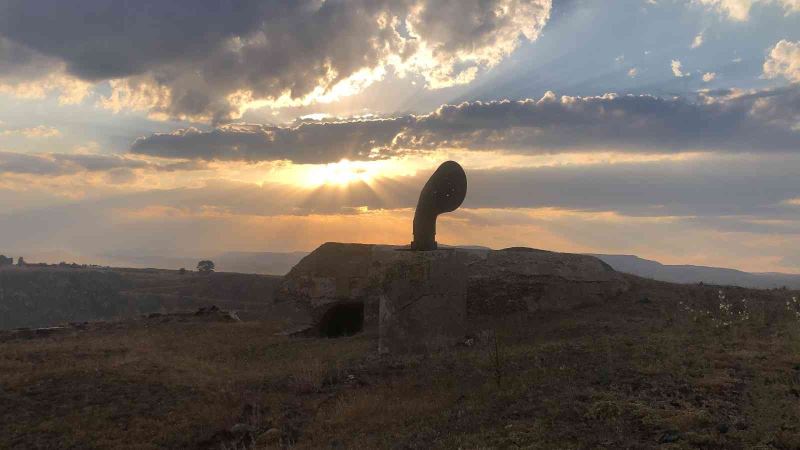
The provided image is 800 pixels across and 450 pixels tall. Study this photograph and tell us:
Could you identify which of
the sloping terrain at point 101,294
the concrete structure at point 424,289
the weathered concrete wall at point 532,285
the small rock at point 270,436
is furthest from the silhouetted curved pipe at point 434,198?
the sloping terrain at point 101,294

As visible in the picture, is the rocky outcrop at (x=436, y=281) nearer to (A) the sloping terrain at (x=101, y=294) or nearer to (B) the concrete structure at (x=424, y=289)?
(B) the concrete structure at (x=424, y=289)

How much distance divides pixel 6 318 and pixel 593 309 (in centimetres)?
4137

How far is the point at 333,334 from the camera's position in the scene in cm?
1564

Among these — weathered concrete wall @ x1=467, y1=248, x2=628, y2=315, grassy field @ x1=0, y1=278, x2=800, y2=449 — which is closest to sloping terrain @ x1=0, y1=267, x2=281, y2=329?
weathered concrete wall @ x1=467, y1=248, x2=628, y2=315

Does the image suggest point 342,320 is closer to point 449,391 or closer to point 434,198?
point 434,198

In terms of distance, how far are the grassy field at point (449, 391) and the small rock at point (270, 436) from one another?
19 mm

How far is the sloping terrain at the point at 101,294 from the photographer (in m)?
40.0

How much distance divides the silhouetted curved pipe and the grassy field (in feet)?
6.94

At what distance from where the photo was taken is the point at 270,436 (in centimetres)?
659

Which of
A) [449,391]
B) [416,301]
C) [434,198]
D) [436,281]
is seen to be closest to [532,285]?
[436,281]

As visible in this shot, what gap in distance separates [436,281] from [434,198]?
1540mm

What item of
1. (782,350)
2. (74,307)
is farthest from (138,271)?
(782,350)

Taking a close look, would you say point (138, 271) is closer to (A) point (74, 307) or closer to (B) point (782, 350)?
(A) point (74, 307)

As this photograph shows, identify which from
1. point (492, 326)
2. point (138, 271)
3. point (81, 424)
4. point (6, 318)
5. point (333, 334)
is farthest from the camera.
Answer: point (138, 271)
